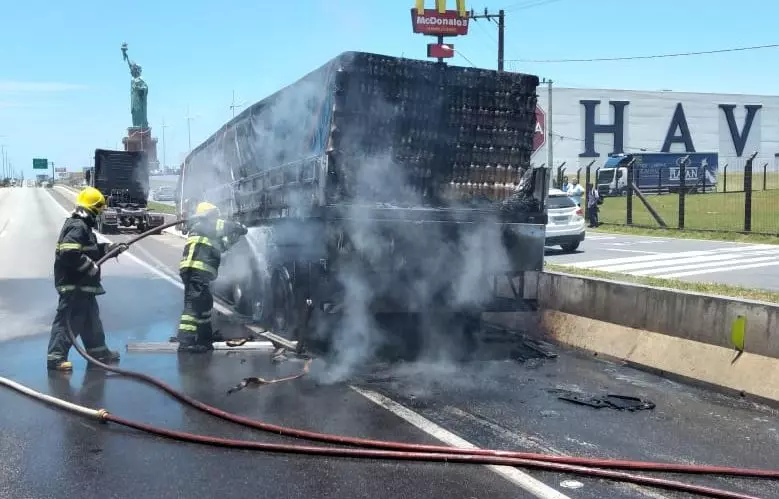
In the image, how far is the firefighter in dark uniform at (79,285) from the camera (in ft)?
22.6

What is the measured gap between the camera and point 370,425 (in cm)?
515

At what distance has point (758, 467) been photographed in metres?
4.41

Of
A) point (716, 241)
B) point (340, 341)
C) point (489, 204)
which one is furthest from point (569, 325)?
point (716, 241)

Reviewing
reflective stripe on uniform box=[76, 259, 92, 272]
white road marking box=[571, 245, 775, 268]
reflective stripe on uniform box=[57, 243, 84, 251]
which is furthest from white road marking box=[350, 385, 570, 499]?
white road marking box=[571, 245, 775, 268]

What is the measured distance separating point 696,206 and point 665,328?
25609 mm

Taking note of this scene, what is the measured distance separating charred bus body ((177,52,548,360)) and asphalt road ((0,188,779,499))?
2.53 ft

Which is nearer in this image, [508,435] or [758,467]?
[758,467]

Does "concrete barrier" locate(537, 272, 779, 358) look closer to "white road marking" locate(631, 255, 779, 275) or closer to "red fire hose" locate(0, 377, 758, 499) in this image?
"red fire hose" locate(0, 377, 758, 499)

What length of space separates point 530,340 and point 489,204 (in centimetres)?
167

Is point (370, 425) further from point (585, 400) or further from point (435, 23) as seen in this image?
point (435, 23)

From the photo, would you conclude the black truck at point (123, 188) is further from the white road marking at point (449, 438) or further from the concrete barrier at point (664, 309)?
the white road marking at point (449, 438)

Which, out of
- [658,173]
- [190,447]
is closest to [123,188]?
[190,447]

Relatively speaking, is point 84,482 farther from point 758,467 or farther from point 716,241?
point 716,241

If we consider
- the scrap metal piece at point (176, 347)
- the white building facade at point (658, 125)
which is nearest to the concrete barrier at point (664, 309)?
the scrap metal piece at point (176, 347)
